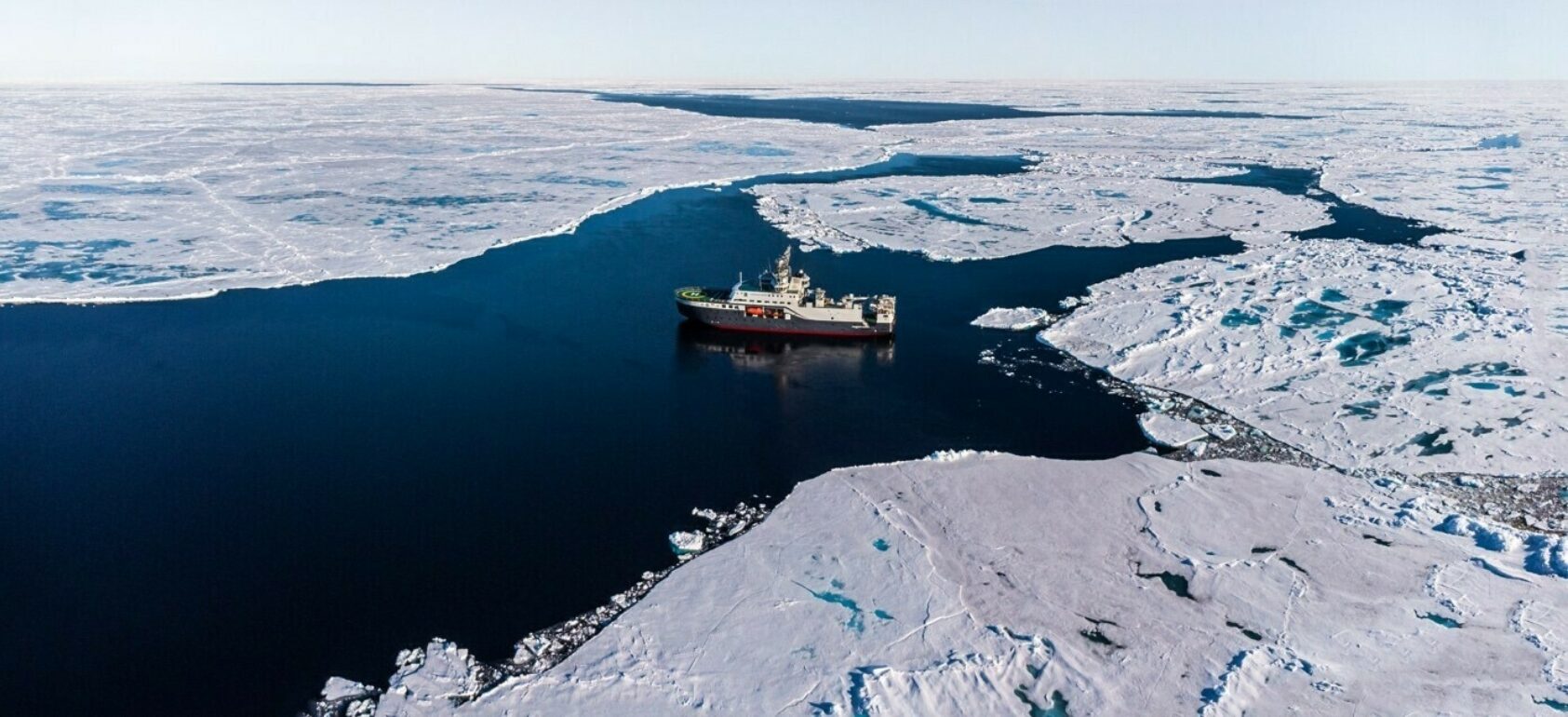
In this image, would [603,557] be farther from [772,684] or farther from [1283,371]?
[1283,371]

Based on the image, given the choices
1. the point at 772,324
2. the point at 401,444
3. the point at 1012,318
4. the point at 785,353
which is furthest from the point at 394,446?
the point at 1012,318

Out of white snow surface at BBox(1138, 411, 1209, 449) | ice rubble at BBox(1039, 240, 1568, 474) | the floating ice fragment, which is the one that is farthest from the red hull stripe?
the floating ice fragment

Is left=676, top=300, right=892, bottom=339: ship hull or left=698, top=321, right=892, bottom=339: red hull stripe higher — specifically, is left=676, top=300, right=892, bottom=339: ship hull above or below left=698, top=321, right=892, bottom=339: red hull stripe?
above

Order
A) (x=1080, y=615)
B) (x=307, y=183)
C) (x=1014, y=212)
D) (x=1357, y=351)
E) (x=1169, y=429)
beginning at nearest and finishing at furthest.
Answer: (x=1080, y=615) → (x=1169, y=429) → (x=1357, y=351) → (x=1014, y=212) → (x=307, y=183)

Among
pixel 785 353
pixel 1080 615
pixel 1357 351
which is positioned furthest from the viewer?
pixel 785 353

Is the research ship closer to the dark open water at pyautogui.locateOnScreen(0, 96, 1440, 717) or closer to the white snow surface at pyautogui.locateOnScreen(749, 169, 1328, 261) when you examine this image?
the dark open water at pyautogui.locateOnScreen(0, 96, 1440, 717)

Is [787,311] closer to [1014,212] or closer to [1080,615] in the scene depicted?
[1080,615]

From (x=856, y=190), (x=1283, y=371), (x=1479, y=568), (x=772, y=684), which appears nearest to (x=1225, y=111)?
(x=856, y=190)

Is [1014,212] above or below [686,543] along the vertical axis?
above
